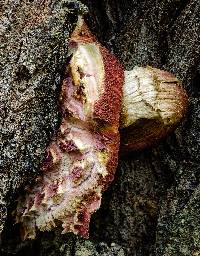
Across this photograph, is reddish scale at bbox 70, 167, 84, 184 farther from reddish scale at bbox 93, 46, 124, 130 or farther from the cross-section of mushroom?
reddish scale at bbox 93, 46, 124, 130

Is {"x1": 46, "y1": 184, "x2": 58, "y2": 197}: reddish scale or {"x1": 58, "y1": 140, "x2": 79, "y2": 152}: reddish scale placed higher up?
{"x1": 58, "y1": 140, "x2": 79, "y2": 152}: reddish scale

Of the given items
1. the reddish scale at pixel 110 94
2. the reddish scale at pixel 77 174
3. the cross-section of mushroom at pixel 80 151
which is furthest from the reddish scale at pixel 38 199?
the reddish scale at pixel 110 94

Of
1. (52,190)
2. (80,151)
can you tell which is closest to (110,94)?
(80,151)

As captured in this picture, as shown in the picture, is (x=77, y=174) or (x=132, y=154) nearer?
(x=77, y=174)

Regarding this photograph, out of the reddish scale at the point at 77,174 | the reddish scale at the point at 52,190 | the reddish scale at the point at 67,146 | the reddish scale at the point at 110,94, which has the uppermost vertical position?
the reddish scale at the point at 110,94

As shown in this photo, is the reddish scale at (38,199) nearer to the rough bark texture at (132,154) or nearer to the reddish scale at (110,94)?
the rough bark texture at (132,154)

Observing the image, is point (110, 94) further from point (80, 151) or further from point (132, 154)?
point (132, 154)

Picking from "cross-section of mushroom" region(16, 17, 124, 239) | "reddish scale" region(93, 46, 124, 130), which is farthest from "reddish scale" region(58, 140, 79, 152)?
"reddish scale" region(93, 46, 124, 130)

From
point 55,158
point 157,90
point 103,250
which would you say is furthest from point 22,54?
point 103,250
